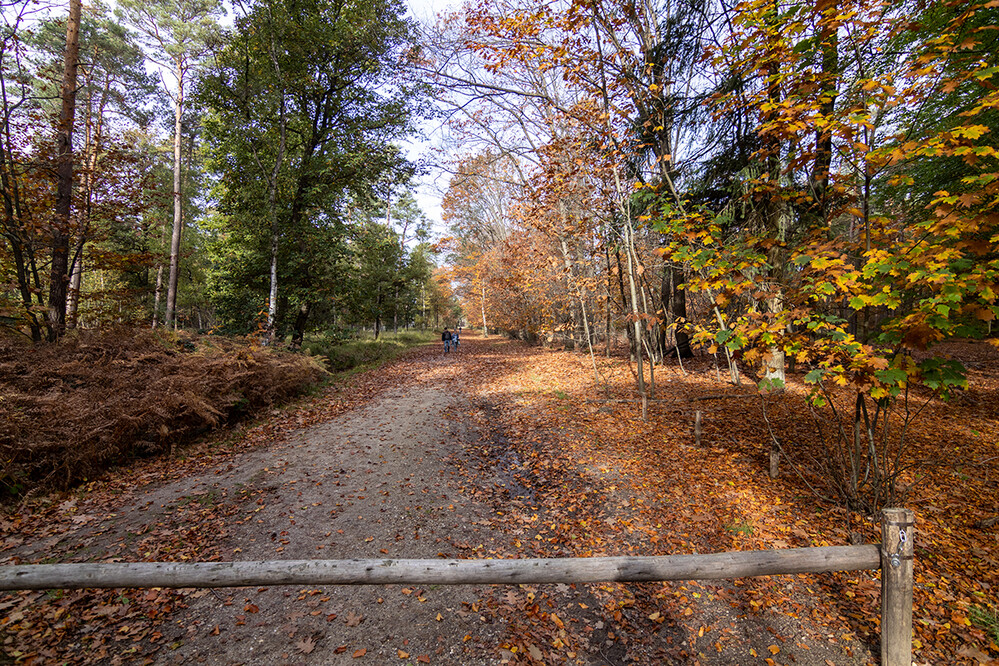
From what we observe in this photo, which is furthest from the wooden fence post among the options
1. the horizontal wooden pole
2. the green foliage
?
the green foliage

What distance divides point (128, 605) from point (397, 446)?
420cm

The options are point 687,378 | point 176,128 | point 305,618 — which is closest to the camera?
point 305,618

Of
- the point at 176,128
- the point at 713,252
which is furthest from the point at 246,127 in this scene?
the point at 713,252

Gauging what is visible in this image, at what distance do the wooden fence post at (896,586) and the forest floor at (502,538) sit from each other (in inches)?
14.0

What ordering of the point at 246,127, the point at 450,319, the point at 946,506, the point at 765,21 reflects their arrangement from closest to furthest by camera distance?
the point at 946,506 < the point at 765,21 < the point at 246,127 < the point at 450,319

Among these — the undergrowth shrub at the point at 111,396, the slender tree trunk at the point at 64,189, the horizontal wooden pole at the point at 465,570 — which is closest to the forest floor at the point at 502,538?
the undergrowth shrub at the point at 111,396

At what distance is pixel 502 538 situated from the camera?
469cm

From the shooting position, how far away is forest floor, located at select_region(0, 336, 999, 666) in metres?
3.14

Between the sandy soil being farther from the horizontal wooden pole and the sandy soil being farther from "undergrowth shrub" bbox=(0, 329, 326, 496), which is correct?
"undergrowth shrub" bbox=(0, 329, 326, 496)

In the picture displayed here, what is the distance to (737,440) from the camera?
22.0ft

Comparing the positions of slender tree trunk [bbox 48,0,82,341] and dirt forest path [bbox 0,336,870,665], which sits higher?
slender tree trunk [bbox 48,0,82,341]

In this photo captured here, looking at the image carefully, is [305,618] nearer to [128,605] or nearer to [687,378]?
[128,605]

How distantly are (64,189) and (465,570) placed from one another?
39.0 ft

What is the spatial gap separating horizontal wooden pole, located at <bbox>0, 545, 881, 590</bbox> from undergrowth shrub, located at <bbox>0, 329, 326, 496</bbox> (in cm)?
408
